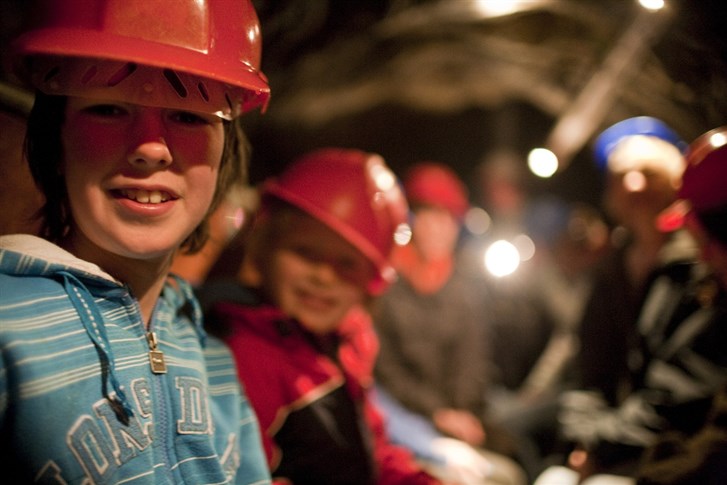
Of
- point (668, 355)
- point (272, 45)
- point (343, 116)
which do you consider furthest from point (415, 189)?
point (343, 116)

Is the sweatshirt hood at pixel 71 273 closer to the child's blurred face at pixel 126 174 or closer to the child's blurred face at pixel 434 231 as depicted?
the child's blurred face at pixel 126 174

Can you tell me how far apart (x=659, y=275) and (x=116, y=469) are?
2.86 meters

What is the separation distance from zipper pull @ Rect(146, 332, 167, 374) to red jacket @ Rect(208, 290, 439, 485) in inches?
23.7

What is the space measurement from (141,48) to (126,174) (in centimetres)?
28

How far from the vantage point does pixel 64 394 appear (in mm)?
1193

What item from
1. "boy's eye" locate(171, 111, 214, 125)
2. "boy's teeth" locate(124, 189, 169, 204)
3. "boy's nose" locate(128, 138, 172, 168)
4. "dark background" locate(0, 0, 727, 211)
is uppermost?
"dark background" locate(0, 0, 727, 211)

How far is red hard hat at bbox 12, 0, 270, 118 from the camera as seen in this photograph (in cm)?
123

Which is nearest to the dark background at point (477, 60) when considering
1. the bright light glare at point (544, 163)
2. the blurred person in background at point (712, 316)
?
the bright light glare at point (544, 163)

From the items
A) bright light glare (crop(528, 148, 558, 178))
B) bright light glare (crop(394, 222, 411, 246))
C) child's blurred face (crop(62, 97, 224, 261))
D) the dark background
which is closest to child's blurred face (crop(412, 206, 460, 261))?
the dark background

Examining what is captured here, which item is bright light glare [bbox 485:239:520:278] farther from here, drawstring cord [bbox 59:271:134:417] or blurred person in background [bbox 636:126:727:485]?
drawstring cord [bbox 59:271:134:417]

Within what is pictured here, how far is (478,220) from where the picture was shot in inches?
325

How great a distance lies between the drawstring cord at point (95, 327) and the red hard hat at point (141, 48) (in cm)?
44

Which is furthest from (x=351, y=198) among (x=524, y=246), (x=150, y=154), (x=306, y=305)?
(x=524, y=246)

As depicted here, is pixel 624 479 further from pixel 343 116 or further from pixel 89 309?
pixel 343 116
